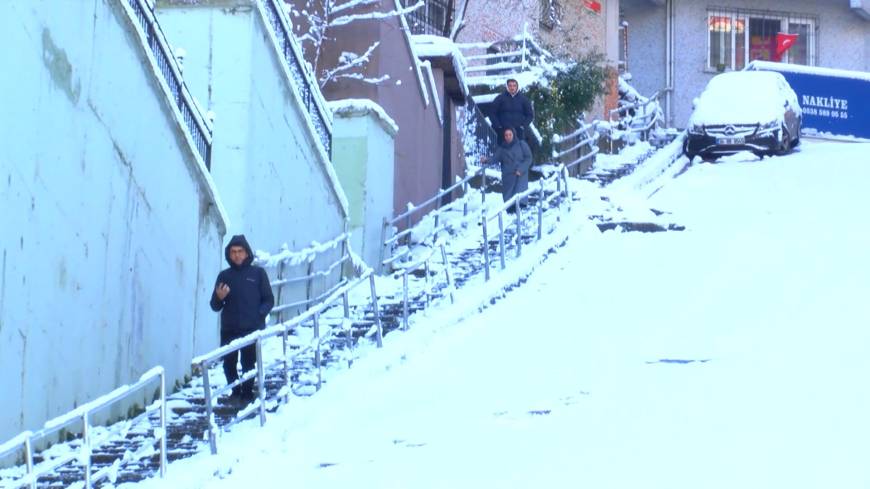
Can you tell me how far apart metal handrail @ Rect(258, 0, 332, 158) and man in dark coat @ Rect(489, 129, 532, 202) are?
3355 mm

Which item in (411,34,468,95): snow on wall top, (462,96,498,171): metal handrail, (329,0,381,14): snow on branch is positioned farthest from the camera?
(462,96,498,171): metal handrail

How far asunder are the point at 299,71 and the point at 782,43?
25178 millimetres

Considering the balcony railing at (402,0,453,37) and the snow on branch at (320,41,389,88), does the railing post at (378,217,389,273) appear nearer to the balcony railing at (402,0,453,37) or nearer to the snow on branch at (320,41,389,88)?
the snow on branch at (320,41,389,88)

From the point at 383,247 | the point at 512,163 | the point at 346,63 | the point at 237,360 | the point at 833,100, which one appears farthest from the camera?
the point at 833,100

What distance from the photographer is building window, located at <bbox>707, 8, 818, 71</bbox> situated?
1618 inches

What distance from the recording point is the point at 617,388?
41.4ft

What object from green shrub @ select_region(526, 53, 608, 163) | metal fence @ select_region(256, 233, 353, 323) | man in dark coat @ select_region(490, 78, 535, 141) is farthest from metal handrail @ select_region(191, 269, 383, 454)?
green shrub @ select_region(526, 53, 608, 163)

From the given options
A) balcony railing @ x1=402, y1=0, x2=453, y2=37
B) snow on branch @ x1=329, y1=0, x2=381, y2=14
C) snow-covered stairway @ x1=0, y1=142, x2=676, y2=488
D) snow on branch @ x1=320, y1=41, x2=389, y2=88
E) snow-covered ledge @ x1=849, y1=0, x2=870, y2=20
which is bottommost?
snow-covered stairway @ x1=0, y1=142, x2=676, y2=488

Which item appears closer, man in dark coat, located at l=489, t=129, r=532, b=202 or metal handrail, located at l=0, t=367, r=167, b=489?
metal handrail, located at l=0, t=367, r=167, b=489

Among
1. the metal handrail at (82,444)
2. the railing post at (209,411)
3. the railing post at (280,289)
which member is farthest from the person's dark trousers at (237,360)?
the railing post at (280,289)

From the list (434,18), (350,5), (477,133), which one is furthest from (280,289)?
(434,18)

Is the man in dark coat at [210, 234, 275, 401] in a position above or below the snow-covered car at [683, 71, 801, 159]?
below

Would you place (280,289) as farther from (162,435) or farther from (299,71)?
(162,435)

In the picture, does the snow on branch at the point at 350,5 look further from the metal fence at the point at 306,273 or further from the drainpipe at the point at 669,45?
the drainpipe at the point at 669,45
